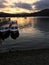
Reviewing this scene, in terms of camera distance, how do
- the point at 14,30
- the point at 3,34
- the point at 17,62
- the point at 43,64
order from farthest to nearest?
1. the point at 14,30
2. the point at 3,34
3. the point at 17,62
4. the point at 43,64

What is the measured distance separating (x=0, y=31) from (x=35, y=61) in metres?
33.1

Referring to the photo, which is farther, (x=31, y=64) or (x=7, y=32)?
(x=7, y=32)

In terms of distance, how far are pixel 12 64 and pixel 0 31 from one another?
111 ft

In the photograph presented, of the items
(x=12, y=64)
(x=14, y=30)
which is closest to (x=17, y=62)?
(x=12, y=64)

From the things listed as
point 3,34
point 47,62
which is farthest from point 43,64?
point 3,34

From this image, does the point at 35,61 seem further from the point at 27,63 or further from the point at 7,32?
the point at 7,32

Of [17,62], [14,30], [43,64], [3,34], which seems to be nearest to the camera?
[43,64]

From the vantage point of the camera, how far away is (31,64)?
613 inches

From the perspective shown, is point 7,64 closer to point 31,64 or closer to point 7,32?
point 31,64

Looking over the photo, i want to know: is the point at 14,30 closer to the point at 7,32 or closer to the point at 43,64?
the point at 7,32

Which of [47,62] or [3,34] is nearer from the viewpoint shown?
[47,62]

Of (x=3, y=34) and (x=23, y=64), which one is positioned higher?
(x=23, y=64)

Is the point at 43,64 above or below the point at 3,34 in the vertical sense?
above

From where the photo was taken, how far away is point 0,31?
4916cm
